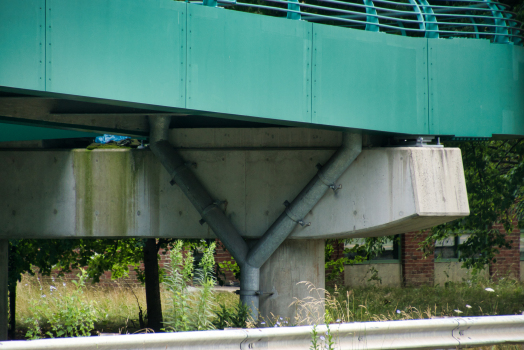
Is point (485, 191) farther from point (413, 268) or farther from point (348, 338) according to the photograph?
point (413, 268)

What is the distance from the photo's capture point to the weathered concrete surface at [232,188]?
23.5 feet

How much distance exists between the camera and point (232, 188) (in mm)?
8148

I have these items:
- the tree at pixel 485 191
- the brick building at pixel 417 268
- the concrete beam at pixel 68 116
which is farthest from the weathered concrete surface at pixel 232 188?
the brick building at pixel 417 268

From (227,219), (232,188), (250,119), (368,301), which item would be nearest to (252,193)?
(232,188)

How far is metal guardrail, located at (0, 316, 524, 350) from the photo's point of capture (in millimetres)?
4664

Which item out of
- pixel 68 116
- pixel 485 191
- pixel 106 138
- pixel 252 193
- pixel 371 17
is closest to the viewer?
pixel 371 17

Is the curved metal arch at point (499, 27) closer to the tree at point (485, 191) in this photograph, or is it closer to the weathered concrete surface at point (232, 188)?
the weathered concrete surface at point (232, 188)

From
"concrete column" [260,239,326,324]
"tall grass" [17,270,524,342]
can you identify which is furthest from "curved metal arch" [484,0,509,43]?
"tall grass" [17,270,524,342]

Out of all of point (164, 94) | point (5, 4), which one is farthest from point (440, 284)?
point (5, 4)

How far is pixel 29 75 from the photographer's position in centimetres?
500

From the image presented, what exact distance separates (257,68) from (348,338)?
2.85 m

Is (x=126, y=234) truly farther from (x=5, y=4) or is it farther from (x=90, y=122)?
(x=5, y=4)

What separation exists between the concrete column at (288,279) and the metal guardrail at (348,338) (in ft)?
8.11

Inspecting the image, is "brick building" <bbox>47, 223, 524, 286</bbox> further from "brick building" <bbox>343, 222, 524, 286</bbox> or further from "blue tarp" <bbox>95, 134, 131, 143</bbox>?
"blue tarp" <bbox>95, 134, 131, 143</bbox>
